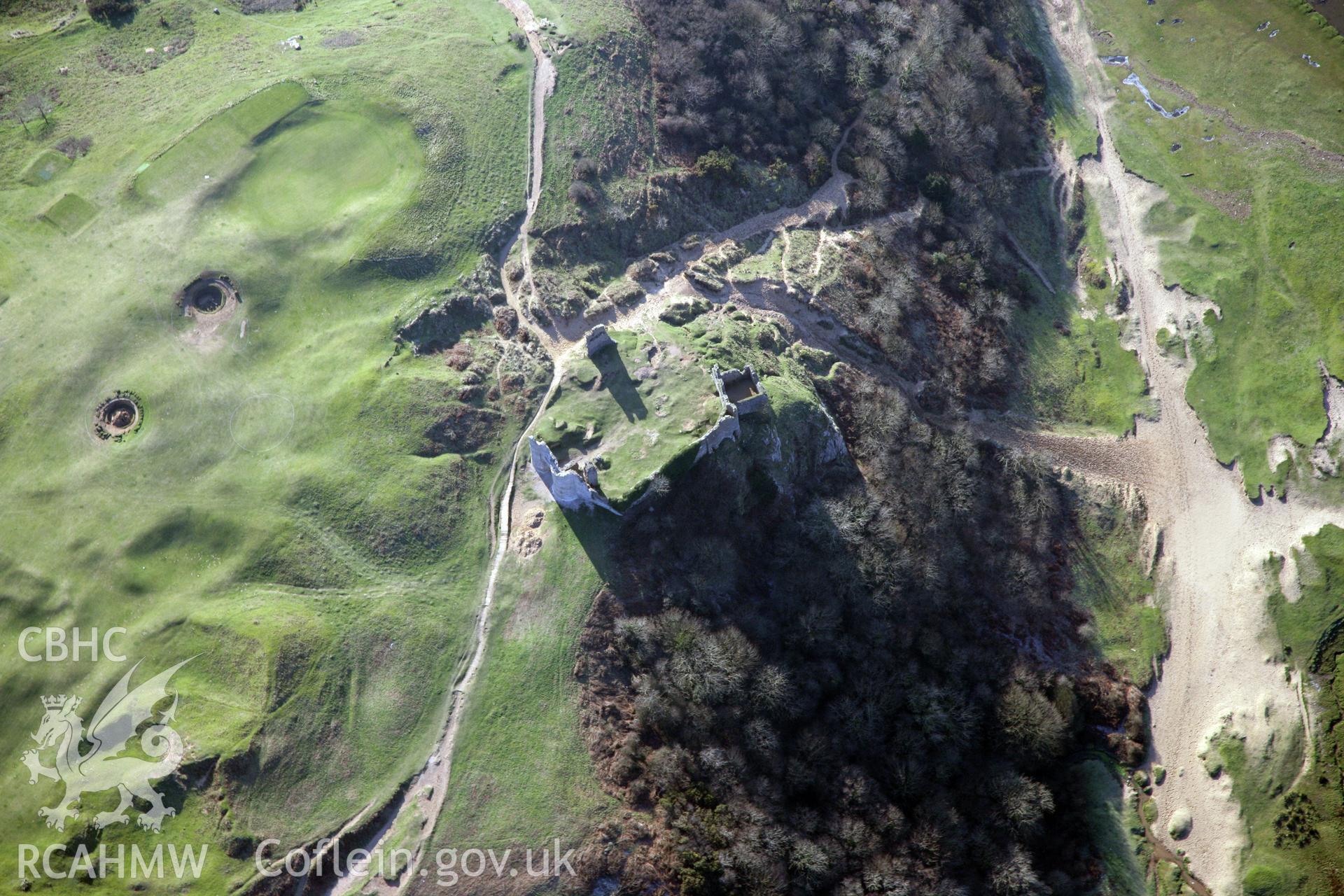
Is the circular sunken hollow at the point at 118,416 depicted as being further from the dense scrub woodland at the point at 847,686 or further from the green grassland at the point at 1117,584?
the green grassland at the point at 1117,584

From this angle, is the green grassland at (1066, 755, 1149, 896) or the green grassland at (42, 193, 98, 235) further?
the green grassland at (42, 193, 98, 235)

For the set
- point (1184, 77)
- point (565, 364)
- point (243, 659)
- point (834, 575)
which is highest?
point (1184, 77)

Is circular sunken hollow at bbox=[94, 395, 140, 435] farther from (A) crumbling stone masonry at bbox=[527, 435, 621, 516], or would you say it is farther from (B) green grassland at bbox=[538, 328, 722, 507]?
(B) green grassland at bbox=[538, 328, 722, 507]

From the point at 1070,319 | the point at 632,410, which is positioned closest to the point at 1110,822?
the point at 1070,319

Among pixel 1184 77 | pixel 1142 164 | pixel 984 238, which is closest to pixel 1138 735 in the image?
pixel 984 238

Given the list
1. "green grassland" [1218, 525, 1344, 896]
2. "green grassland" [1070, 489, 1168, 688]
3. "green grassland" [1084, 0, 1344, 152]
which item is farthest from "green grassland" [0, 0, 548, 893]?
"green grassland" [1084, 0, 1344, 152]

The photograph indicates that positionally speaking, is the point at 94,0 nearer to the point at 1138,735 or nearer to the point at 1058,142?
the point at 1058,142
